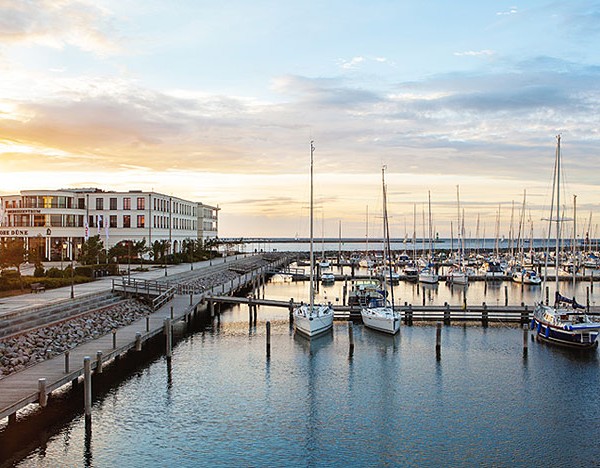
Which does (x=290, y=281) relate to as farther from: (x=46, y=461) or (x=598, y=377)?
(x=46, y=461)

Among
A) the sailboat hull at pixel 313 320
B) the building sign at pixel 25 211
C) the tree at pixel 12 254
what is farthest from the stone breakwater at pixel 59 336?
the building sign at pixel 25 211

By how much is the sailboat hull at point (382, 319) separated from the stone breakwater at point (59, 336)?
19.4m

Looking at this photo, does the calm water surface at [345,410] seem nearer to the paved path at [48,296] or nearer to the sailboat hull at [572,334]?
the sailboat hull at [572,334]

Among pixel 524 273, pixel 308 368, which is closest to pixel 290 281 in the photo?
pixel 524 273

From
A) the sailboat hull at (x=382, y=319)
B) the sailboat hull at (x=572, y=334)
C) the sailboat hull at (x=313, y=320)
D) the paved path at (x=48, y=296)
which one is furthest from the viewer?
the sailboat hull at (x=382, y=319)

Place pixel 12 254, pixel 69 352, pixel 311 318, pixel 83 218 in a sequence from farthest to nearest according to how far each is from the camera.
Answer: pixel 83 218 < pixel 12 254 < pixel 311 318 < pixel 69 352

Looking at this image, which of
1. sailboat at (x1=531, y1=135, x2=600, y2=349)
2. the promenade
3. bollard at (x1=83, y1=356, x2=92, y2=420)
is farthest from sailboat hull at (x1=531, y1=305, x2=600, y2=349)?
bollard at (x1=83, y1=356, x2=92, y2=420)

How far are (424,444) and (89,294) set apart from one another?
105ft

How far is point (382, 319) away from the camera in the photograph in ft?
155

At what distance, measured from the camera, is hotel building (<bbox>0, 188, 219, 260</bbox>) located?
280ft

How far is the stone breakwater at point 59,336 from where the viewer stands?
29812 mm

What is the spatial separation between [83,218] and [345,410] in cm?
7404

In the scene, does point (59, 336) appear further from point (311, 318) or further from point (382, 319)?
point (382, 319)

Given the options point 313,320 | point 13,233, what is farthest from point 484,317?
point 13,233
